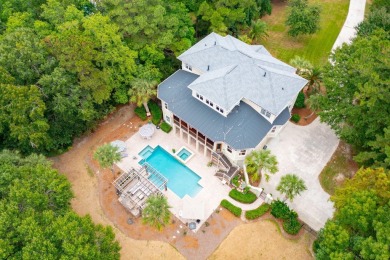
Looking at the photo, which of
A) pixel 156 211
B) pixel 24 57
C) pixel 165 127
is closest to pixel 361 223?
pixel 156 211

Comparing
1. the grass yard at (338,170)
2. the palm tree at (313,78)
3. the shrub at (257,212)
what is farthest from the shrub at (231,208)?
the palm tree at (313,78)

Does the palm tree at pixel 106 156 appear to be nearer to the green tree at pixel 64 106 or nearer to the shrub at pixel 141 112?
the green tree at pixel 64 106

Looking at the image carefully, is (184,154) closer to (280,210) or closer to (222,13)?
(280,210)

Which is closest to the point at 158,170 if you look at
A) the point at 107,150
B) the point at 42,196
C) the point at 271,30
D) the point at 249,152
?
the point at 107,150

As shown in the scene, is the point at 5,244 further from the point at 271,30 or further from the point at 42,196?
the point at 271,30

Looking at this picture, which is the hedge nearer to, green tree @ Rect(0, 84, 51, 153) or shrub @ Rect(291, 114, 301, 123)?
shrub @ Rect(291, 114, 301, 123)
